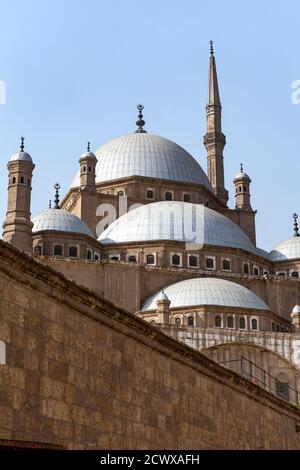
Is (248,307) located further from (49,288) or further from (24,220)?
(49,288)

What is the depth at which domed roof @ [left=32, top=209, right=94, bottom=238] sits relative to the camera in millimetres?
33781

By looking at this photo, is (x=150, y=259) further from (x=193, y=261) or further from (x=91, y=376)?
(x=91, y=376)

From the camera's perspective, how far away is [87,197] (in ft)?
122

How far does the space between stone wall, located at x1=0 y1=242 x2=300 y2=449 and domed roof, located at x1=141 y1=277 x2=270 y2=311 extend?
19.6m

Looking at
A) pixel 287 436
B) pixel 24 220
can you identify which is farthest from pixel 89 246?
pixel 287 436

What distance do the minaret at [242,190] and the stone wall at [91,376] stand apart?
30.8 m

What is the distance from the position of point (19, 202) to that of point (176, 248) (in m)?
7.02

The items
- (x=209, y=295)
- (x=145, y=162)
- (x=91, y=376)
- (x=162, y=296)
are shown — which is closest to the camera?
(x=91, y=376)

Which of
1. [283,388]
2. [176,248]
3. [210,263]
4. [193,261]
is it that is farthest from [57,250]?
[283,388]

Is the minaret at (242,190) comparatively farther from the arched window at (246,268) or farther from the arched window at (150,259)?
the arched window at (150,259)

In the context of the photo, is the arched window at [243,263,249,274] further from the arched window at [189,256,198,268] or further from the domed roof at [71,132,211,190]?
the domed roof at [71,132,211,190]

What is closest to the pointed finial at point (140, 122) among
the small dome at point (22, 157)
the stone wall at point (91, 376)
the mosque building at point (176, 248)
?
the mosque building at point (176, 248)

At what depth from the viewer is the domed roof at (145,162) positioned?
131 feet

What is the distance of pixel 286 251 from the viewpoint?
38.6 m
